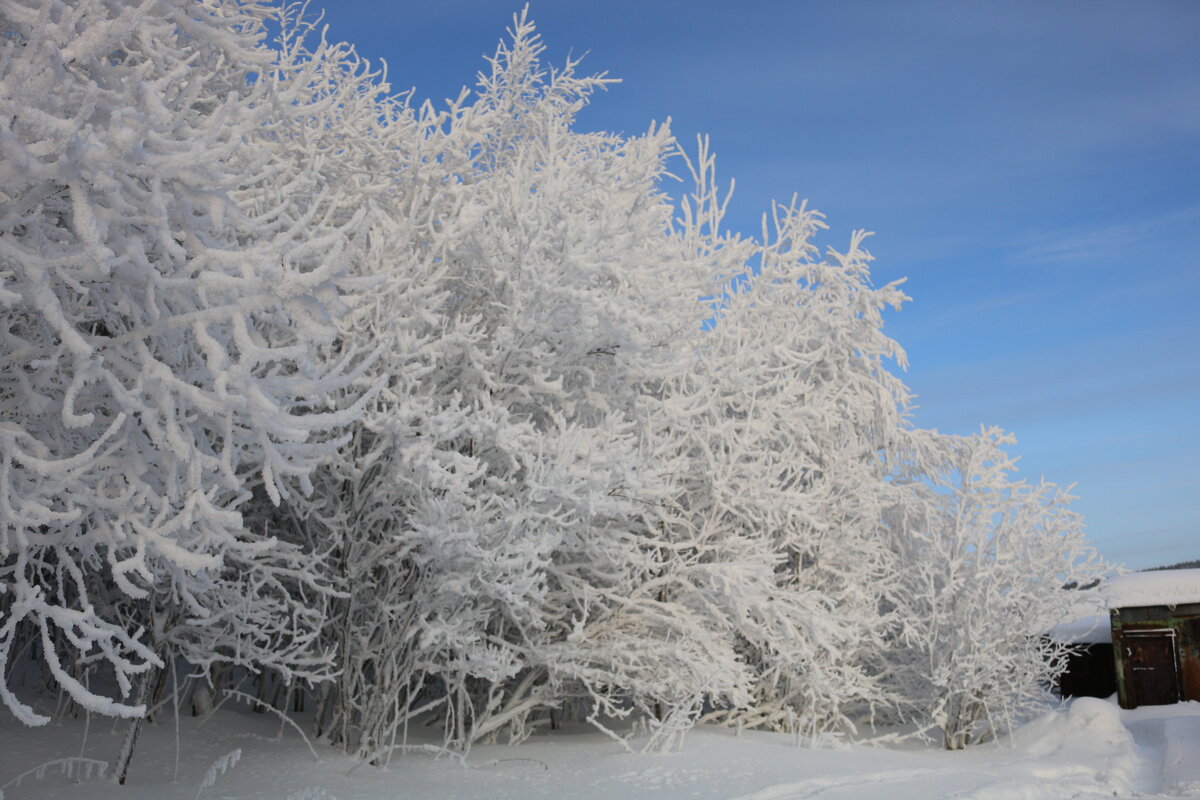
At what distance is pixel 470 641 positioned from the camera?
847 centimetres

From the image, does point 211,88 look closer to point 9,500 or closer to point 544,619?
point 9,500

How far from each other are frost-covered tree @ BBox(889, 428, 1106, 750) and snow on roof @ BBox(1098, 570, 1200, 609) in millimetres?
657

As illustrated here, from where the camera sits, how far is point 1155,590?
1420 centimetres

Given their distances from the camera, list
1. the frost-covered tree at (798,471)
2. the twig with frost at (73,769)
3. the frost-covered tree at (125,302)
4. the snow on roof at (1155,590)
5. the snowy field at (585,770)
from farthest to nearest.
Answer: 1. the snow on roof at (1155,590)
2. the frost-covered tree at (798,471)
3. the snowy field at (585,770)
4. the twig with frost at (73,769)
5. the frost-covered tree at (125,302)

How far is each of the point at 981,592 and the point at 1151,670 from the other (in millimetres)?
3351

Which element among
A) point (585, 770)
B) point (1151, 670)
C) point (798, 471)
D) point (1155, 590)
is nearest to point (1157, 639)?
point (1151, 670)

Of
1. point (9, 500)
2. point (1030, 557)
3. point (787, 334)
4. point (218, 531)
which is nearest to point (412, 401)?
point (218, 531)

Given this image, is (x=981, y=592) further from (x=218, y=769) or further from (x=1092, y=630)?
(x=218, y=769)

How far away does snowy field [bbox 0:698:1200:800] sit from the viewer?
7.57 m

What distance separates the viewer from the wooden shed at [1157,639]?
13.9 meters

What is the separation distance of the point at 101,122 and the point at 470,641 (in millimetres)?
5112

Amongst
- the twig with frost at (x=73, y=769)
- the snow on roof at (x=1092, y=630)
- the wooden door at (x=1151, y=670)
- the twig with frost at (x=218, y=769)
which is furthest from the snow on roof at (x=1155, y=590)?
the twig with frost at (x=73, y=769)

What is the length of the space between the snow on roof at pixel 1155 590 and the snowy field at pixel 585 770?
262 cm

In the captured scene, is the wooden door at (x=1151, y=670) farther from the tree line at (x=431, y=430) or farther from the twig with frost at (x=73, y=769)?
the twig with frost at (x=73, y=769)
